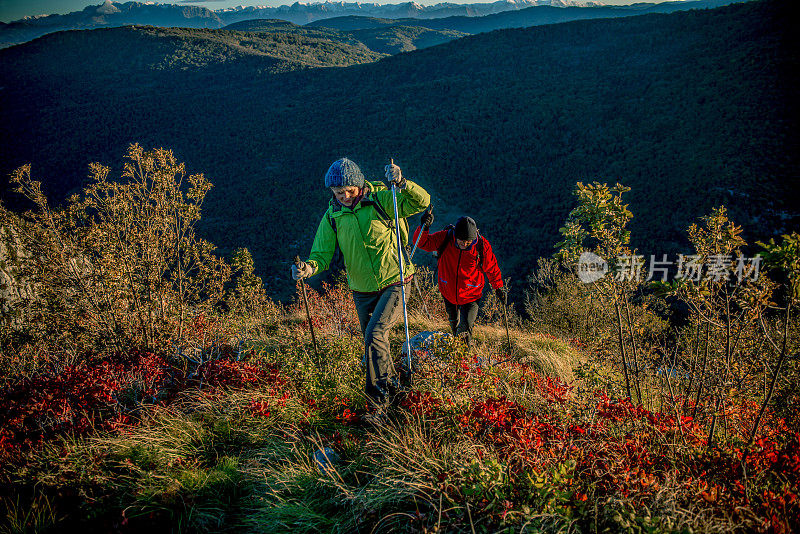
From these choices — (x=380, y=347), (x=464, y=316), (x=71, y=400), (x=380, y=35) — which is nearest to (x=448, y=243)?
(x=464, y=316)

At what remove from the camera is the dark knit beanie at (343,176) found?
275cm

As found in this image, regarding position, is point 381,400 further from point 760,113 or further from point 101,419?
point 760,113

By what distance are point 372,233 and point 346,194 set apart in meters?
0.35

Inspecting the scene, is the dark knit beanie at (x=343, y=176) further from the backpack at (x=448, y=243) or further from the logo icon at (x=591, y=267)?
the logo icon at (x=591, y=267)

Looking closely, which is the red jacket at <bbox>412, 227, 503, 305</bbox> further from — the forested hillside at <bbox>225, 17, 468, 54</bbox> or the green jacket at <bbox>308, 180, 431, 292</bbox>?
the forested hillside at <bbox>225, 17, 468, 54</bbox>

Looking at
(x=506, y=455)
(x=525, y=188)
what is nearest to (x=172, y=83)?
(x=525, y=188)

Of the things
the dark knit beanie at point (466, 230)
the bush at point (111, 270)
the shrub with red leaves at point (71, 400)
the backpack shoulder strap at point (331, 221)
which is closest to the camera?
the shrub with red leaves at point (71, 400)

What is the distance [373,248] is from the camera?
288cm

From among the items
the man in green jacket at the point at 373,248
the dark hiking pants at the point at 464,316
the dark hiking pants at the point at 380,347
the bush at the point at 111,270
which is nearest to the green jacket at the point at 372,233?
the man in green jacket at the point at 373,248

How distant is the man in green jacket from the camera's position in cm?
282

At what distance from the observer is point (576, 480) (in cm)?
178

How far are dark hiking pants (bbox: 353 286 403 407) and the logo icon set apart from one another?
1370mm

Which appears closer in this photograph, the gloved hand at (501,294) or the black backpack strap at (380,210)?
the black backpack strap at (380,210)

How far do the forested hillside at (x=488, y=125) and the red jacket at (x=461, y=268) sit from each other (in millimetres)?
22524
